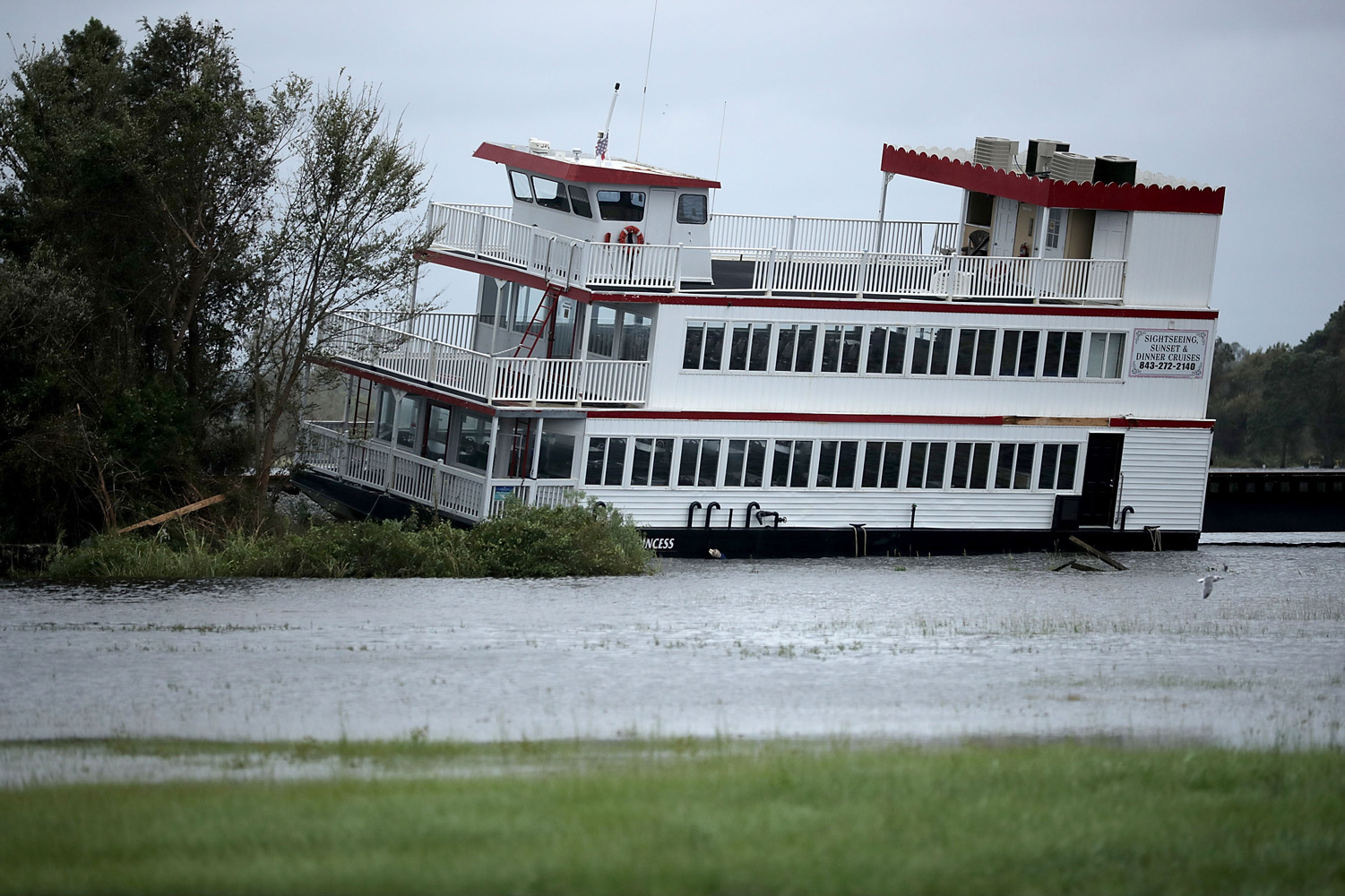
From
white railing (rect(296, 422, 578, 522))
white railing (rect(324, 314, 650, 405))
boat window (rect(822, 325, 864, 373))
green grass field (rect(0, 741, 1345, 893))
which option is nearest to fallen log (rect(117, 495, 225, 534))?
white railing (rect(296, 422, 578, 522))

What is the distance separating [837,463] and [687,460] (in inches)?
130

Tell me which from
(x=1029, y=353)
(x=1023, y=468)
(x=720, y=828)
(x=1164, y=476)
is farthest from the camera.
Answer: (x=1164, y=476)

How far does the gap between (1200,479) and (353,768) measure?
2708 centimetres

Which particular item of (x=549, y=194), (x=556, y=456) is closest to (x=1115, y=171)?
(x=549, y=194)

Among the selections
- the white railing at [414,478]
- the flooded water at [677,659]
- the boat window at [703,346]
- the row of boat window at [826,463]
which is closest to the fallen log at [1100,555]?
the row of boat window at [826,463]

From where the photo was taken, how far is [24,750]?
16781 mm

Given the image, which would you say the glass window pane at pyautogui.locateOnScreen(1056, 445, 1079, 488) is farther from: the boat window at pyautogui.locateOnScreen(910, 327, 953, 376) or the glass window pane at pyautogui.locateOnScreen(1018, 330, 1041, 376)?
the boat window at pyautogui.locateOnScreen(910, 327, 953, 376)

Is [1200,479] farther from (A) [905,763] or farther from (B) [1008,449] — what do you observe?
(A) [905,763]

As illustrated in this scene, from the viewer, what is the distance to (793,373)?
3528cm

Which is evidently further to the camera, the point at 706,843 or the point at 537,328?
the point at 537,328

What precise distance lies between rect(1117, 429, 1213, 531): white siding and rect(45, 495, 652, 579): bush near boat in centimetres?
1181

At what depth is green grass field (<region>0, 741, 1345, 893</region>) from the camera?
11.8 m

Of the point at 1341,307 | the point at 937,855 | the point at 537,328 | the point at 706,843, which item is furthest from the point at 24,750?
the point at 1341,307

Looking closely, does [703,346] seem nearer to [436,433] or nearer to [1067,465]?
[436,433]
